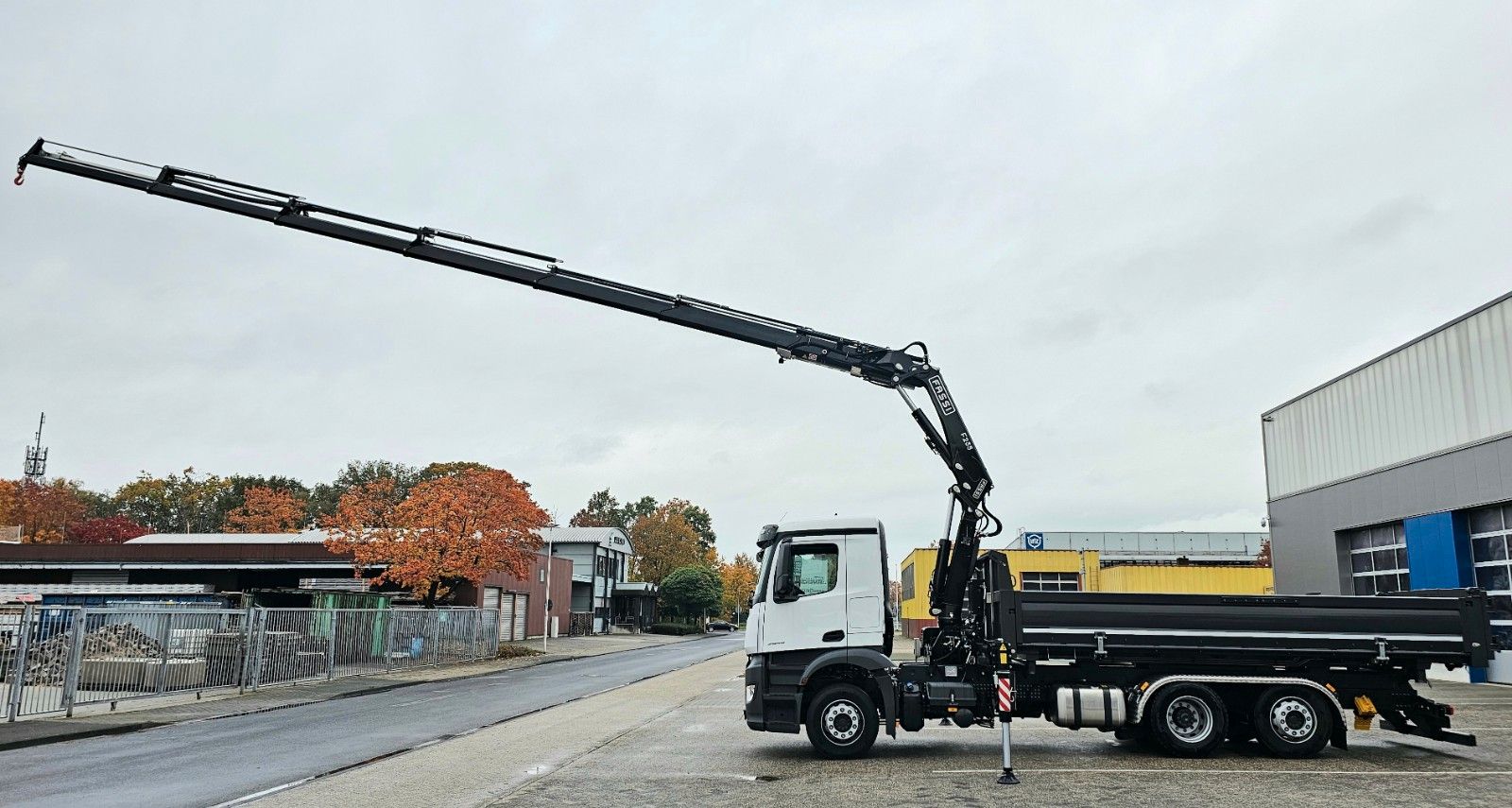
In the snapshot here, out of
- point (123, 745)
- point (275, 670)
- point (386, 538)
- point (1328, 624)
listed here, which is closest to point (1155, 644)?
point (1328, 624)

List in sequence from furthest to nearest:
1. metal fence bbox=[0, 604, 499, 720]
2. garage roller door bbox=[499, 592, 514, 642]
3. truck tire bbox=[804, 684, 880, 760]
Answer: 1. garage roller door bbox=[499, 592, 514, 642]
2. metal fence bbox=[0, 604, 499, 720]
3. truck tire bbox=[804, 684, 880, 760]

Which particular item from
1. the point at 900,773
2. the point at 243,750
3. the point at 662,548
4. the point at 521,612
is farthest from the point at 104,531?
the point at 900,773

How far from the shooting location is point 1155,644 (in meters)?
12.3

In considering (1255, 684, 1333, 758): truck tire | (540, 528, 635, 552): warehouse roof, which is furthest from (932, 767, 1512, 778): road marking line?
(540, 528, 635, 552): warehouse roof

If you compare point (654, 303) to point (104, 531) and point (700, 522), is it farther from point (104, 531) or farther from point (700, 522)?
point (700, 522)

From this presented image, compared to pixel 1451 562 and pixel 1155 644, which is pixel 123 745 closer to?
pixel 1155 644

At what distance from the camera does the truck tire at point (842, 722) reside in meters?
12.5

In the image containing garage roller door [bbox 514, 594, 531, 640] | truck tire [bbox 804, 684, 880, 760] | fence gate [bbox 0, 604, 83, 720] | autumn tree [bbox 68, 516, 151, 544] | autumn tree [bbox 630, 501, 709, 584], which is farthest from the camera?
autumn tree [bbox 630, 501, 709, 584]

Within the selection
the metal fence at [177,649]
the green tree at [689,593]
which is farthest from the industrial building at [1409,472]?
the green tree at [689,593]

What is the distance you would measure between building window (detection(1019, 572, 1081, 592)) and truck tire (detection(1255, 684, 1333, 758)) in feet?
114

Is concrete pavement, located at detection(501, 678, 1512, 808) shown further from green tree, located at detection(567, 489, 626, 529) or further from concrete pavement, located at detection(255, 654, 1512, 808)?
green tree, located at detection(567, 489, 626, 529)

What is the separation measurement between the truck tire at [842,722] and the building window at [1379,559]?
18.4 m

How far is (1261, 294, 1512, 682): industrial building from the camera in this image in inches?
836

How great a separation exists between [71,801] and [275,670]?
15976 mm
